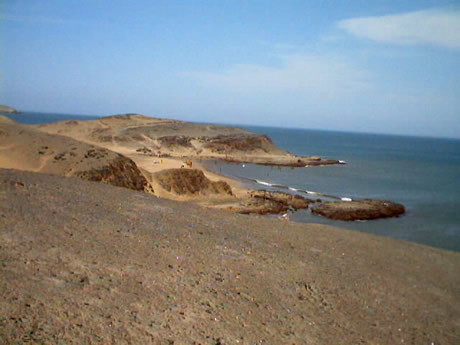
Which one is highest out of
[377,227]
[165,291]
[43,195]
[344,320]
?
[43,195]

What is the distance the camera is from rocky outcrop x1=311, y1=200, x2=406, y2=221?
27.0 metres

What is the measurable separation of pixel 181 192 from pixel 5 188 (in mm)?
17196

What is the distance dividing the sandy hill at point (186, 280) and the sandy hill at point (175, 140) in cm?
5145

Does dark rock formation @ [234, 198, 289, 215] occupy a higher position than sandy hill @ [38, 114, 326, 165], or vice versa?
sandy hill @ [38, 114, 326, 165]

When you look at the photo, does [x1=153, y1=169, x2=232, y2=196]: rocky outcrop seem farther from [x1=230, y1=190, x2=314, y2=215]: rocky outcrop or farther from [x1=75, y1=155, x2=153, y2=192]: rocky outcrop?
[x1=75, y1=155, x2=153, y2=192]: rocky outcrop

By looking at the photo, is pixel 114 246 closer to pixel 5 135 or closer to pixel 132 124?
pixel 5 135

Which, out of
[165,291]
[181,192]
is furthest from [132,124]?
[165,291]

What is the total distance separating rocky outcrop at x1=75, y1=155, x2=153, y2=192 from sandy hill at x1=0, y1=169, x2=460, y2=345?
24.2ft

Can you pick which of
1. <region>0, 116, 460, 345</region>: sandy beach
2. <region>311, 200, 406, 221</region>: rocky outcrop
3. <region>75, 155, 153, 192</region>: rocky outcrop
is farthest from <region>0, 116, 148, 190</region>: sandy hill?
<region>311, 200, 406, 221</region>: rocky outcrop

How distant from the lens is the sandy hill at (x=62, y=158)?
20.7 metres

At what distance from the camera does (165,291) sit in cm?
686

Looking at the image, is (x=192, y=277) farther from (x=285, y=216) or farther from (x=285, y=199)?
(x=285, y=199)

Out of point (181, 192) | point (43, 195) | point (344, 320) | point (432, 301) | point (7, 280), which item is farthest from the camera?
point (181, 192)

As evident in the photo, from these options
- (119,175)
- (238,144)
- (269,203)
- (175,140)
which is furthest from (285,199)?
(175,140)
